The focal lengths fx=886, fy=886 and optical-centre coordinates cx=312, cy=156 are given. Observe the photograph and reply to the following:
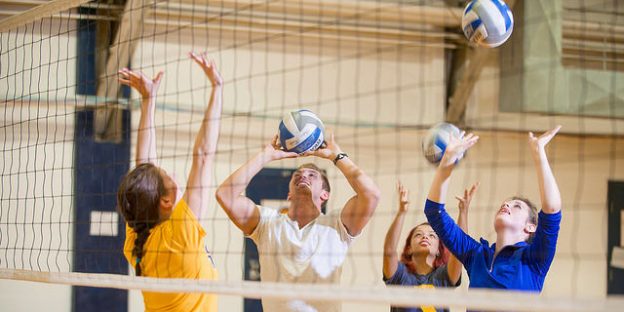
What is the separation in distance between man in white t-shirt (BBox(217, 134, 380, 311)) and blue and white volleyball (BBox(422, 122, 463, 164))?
590 millimetres

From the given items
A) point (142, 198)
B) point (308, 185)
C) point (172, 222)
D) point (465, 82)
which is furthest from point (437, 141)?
point (465, 82)

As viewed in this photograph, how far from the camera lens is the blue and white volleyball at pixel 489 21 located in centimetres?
461

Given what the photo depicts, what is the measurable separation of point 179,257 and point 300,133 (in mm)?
860

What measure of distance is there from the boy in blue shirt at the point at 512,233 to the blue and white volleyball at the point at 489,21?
74 cm

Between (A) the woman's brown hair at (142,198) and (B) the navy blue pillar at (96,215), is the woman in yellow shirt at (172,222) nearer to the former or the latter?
(A) the woman's brown hair at (142,198)

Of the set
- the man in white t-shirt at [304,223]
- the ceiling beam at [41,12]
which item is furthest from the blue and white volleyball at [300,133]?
the ceiling beam at [41,12]

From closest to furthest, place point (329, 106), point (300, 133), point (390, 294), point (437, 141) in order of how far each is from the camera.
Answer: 1. point (390, 294)
2. point (300, 133)
3. point (437, 141)
4. point (329, 106)

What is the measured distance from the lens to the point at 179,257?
4398mm

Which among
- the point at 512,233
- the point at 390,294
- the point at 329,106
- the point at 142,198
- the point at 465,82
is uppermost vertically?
the point at 465,82

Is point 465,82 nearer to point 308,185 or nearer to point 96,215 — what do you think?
point 96,215

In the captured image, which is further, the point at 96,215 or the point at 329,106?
the point at 329,106

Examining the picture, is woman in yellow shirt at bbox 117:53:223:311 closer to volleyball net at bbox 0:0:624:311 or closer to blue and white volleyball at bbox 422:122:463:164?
blue and white volleyball at bbox 422:122:463:164

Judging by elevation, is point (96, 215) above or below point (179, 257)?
above

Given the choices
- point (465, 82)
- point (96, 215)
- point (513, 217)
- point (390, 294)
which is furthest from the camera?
point (465, 82)
